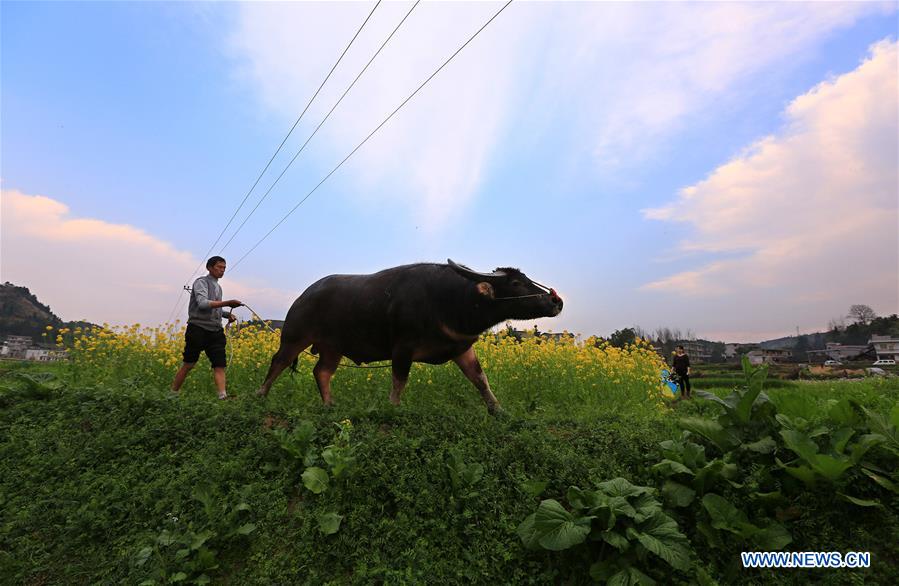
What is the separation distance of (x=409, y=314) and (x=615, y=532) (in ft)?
9.54

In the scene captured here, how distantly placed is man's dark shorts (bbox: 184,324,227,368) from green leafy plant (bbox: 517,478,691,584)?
508 cm

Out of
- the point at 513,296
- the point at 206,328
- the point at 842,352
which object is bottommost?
the point at 842,352

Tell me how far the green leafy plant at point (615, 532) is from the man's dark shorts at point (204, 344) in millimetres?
5078

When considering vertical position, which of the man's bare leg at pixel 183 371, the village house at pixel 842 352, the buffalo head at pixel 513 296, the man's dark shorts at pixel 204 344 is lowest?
the village house at pixel 842 352

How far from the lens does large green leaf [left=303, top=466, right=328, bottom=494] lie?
11.0 feet

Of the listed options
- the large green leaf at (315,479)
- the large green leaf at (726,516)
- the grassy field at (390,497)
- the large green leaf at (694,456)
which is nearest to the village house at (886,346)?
the grassy field at (390,497)

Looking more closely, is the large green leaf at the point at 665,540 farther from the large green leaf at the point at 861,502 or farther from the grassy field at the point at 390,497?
the large green leaf at the point at 861,502

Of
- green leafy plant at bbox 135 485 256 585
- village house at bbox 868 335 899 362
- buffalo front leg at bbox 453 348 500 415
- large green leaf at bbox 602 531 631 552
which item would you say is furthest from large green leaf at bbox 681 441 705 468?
village house at bbox 868 335 899 362

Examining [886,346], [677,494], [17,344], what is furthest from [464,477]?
[17,344]

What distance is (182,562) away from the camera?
9.71 feet

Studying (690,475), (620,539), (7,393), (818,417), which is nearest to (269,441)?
(620,539)

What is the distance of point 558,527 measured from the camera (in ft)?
9.14

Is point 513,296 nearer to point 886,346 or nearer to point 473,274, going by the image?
point 473,274

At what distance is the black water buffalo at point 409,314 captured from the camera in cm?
481
